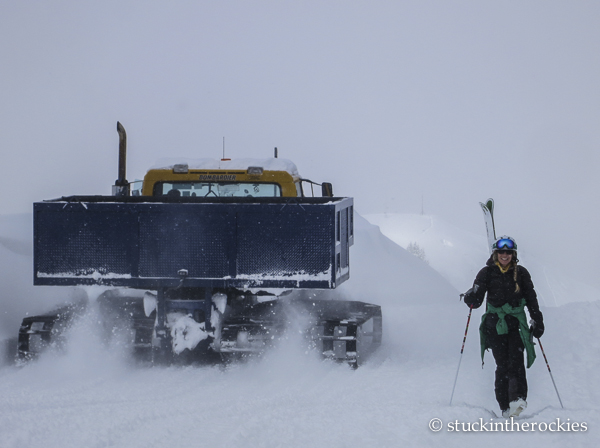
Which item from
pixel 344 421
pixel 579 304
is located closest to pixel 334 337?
pixel 344 421

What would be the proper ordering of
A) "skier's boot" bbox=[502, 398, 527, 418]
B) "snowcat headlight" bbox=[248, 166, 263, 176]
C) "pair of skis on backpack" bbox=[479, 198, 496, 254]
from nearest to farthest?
"skier's boot" bbox=[502, 398, 527, 418] < "pair of skis on backpack" bbox=[479, 198, 496, 254] < "snowcat headlight" bbox=[248, 166, 263, 176]

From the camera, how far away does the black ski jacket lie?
22.2 feet

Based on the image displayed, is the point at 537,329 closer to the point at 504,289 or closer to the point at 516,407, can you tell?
the point at 504,289

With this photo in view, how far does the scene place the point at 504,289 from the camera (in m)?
6.79

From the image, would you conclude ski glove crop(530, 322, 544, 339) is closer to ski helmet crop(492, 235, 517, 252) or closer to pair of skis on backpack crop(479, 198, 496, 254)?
ski helmet crop(492, 235, 517, 252)

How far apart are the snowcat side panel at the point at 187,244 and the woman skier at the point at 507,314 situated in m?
1.89

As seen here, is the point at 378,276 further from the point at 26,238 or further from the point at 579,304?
the point at 26,238

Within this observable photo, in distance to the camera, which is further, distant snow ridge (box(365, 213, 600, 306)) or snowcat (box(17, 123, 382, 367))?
distant snow ridge (box(365, 213, 600, 306))

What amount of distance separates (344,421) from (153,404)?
71.9 inches

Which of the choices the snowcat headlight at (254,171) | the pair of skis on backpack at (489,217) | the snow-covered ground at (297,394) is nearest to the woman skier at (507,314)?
the snow-covered ground at (297,394)

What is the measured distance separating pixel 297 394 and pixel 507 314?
2153 millimetres

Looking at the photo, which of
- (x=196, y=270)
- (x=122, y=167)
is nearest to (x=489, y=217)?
(x=196, y=270)

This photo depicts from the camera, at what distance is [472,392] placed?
Result: 7.35 m

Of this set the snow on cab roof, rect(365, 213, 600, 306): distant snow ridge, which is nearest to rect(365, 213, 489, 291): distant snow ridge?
rect(365, 213, 600, 306): distant snow ridge
